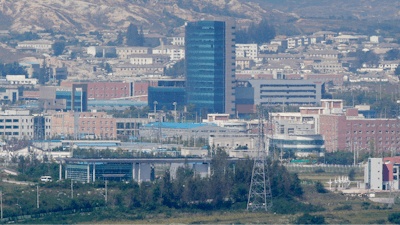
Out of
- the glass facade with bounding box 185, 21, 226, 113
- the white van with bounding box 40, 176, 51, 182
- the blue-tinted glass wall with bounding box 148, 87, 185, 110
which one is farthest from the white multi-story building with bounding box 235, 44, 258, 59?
the white van with bounding box 40, 176, 51, 182

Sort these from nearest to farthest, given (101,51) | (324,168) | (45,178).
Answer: (45,178)
(324,168)
(101,51)

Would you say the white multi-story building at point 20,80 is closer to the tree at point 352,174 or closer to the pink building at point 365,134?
the pink building at point 365,134

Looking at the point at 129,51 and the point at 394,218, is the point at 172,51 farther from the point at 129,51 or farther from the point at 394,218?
the point at 394,218

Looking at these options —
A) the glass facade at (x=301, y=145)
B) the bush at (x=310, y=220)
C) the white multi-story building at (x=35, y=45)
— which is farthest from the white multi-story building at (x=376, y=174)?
the white multi-story building at (x=35, y=45)

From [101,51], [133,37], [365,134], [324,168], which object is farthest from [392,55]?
[324,168]

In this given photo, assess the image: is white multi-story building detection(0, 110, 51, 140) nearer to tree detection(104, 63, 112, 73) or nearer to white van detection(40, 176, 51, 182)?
white van detection(40, 176, 51, 182)

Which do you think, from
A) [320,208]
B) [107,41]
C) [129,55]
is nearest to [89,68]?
[129,55]

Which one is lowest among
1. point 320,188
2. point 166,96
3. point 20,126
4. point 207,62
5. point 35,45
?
point 320,188
